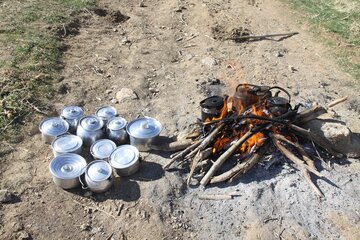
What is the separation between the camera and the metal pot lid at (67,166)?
4.63 metres

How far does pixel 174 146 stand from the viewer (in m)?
5.17

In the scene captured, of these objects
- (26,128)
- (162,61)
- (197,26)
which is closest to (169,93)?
(162,61)

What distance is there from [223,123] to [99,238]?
1976 mm

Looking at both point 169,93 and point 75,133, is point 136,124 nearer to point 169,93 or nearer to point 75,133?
point 75,133

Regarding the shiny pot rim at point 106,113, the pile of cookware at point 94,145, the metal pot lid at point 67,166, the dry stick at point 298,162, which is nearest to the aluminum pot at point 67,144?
the pile of cookware at point 94,145

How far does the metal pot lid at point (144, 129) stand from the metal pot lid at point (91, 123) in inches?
15.1

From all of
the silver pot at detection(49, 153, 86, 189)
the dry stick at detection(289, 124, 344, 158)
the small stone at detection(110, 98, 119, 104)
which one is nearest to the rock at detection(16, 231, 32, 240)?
the silver pot at detection(49, 153, 86, 189)

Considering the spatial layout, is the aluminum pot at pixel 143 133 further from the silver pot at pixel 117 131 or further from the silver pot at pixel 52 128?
the silver pot at pixel 52 128

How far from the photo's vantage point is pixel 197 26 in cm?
884

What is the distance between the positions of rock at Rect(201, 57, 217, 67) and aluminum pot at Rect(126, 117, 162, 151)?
2.51 meters

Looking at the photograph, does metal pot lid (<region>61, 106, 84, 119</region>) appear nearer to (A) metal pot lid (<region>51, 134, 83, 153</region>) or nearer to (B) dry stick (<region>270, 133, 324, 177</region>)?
(A) metal pot lid (<region>51, 134, 83, 153</region>)

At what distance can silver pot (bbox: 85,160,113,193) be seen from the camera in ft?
14.9

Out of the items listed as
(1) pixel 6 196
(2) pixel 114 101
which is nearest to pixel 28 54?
(2) pixel 114 101

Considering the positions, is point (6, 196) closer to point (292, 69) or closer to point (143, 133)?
point (143, 133)
